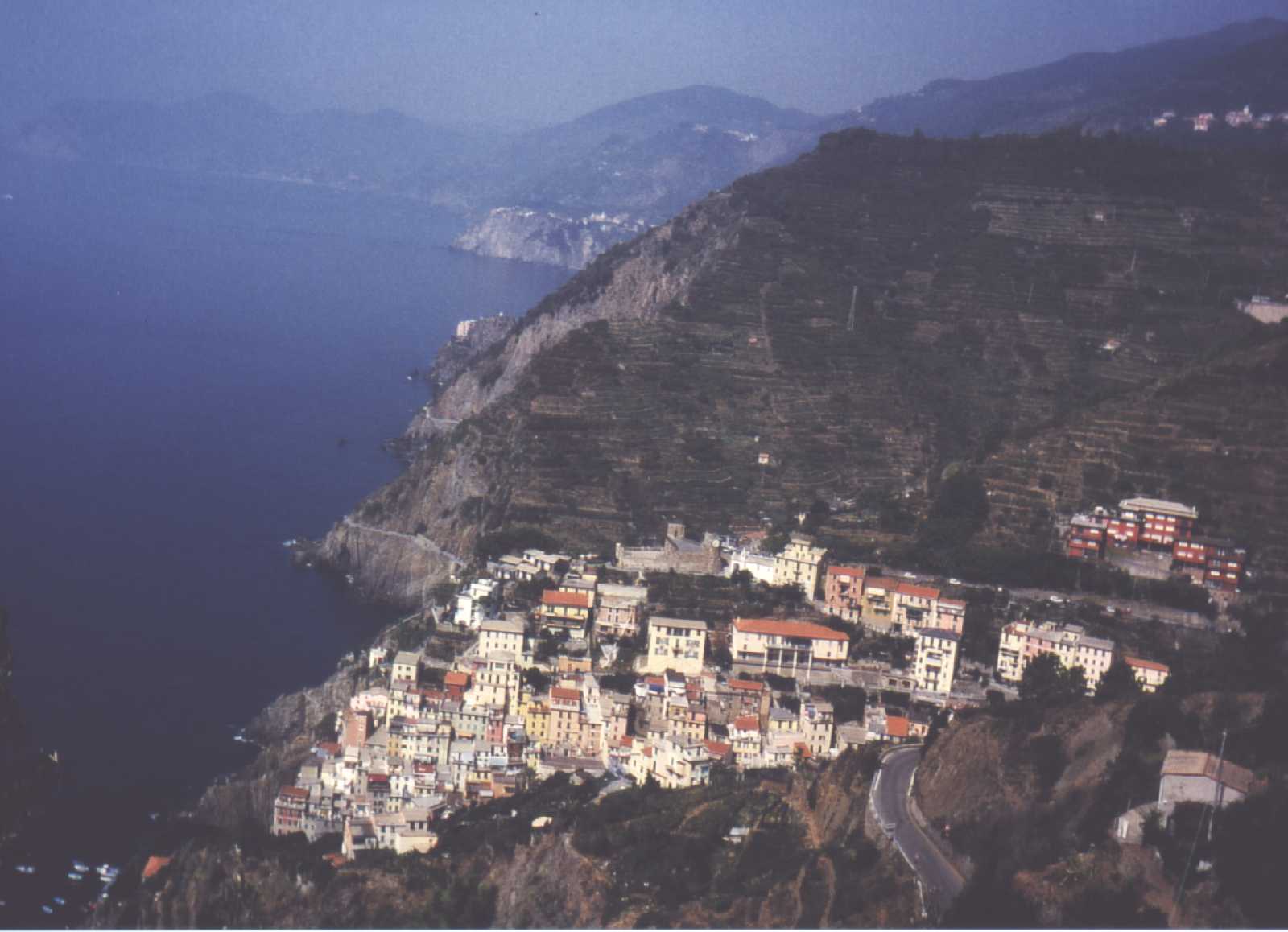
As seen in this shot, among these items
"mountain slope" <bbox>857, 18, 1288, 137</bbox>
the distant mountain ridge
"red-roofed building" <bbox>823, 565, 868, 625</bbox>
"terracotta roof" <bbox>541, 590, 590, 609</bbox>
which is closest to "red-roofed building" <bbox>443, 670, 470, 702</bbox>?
"terracotta roof" <bbox>541, 590, 590, 609</bbox>

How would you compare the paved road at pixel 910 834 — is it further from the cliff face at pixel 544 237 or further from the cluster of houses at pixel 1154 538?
the cliff face at pixel 544 237

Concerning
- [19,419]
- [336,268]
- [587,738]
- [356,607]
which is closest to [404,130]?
[336,268]

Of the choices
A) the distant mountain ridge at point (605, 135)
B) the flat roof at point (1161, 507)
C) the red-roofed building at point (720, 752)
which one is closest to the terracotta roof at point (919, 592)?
the flat roof at point (1161, 507)

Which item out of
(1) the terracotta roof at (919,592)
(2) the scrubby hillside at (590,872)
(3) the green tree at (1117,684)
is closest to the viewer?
(2) the scrubby hillside at (590,872)

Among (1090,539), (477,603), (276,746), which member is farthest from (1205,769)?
(276,746)

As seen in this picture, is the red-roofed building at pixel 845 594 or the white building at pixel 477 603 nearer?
the red-roofed building at pixel 845 594

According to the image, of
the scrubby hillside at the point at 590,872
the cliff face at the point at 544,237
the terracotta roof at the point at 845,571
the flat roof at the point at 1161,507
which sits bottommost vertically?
the scrubby hillside at the point at 590,872

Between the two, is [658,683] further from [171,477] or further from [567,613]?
[171,477]
